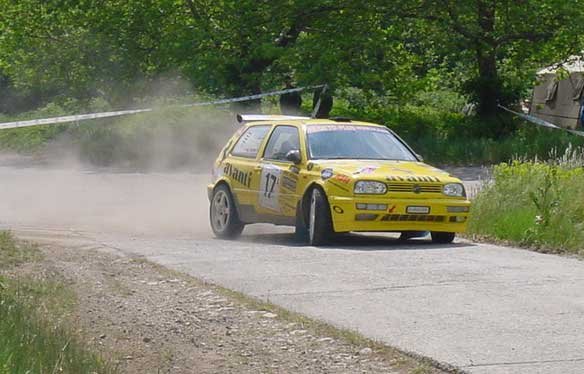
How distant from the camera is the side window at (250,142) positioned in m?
16.3

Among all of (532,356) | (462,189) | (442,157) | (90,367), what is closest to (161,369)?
(90,367)

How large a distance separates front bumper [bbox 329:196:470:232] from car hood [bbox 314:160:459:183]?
270 mm

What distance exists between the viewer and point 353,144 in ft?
51.2

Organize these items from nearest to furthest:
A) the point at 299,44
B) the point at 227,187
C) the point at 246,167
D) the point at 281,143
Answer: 1. the point at 281,143
2. the point at 246,167
3. the point at 227,187
4. the point at 299,44

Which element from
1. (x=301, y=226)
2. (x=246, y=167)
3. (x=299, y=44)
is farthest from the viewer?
(x=299, y=44)

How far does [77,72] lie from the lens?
35.3 metres

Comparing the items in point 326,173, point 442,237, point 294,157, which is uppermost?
point 294,157

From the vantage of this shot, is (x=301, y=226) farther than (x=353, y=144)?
No

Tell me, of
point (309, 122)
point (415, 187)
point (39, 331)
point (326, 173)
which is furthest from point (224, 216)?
point (39, 331)

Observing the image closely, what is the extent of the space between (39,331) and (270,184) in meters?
7.37

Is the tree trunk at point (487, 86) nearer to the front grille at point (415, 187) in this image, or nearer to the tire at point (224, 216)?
the tire at point (224, 216)

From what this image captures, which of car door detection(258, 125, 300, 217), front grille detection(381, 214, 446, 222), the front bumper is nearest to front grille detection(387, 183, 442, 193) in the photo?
the front bumper

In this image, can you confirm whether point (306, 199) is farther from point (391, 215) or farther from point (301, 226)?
point (391, 215)

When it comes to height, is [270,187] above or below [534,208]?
above
